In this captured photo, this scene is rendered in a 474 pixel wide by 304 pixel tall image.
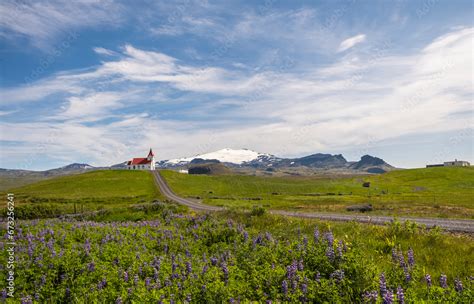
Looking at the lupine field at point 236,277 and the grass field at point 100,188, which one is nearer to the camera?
the lupine field at point 236,277

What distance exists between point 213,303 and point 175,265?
9.50ft

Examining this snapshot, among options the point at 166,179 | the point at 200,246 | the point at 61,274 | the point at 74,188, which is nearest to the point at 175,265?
the point at 61,274

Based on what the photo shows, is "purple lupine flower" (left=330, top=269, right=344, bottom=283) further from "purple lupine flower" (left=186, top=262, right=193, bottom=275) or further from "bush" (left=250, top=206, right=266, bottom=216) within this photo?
"bush" (left=250, top=206, right=266, bottom=216)

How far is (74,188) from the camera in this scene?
10812 centimetres

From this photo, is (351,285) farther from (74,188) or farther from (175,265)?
(74,188)

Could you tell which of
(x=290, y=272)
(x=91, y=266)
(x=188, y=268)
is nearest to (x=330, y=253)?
(x=290, y=272)

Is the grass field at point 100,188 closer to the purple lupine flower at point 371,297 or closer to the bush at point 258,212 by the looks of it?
the bush at point 258,212

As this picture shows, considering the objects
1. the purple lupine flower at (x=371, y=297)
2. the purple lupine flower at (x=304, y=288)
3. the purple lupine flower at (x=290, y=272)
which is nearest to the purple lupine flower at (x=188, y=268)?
the purple lupine flower at (x=290, y=272)

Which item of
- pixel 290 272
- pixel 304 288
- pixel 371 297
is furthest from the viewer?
pixel 290 272

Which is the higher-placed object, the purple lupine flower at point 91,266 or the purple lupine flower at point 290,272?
the purple lupine flower at point 290,272

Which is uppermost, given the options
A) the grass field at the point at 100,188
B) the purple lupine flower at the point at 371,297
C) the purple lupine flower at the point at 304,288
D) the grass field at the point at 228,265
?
the purple lupine flower at the point at 371,297

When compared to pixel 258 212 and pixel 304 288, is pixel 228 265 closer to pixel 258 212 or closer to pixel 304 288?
pixel 304 288

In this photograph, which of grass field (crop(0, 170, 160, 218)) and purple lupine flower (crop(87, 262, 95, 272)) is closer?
purple lupine flower (crop(87, 262, 95, 272))

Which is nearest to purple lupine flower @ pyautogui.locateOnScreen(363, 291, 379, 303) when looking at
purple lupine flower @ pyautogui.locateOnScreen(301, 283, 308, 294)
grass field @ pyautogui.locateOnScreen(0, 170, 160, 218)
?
purple lupine flower @ pyautogui.locateOnScreen(301, 283, 308, 294)
